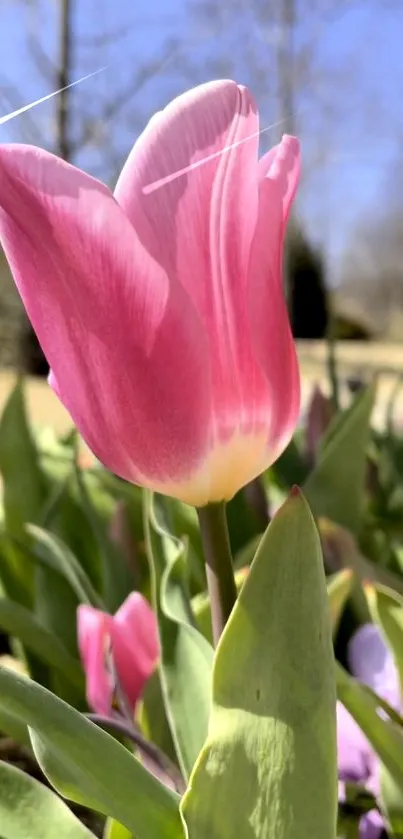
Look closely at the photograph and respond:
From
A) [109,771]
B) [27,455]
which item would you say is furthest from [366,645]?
[27,455]

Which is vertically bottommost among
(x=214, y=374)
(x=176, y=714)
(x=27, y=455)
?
(x=27, y=455)

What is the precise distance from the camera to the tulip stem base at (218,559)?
274mm

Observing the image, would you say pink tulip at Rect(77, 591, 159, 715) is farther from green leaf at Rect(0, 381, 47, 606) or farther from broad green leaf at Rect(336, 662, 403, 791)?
green leaf at Rect(0, 381, 47, 606)

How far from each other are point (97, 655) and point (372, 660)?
14 cm

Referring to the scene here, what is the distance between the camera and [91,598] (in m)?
0.52

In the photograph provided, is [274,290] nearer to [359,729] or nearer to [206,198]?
[206,198]

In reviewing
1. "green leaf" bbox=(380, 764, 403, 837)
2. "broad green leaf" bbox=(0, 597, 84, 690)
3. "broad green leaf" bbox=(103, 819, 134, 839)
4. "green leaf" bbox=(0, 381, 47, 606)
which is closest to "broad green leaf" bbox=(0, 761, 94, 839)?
"broad green leaf" bbox=(103, 819, 134, 839)

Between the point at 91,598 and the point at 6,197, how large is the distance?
0.34 m

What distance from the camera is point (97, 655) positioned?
424 millimetres

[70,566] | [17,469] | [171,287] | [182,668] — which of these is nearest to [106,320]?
[171,287]

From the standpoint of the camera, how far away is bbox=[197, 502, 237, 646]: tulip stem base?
0.27 meters

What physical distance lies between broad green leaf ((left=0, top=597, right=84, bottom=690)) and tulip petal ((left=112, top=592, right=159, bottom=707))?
133mm

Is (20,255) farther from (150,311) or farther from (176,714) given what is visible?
(176,714)

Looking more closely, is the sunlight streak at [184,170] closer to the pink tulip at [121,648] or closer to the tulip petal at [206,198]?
the tulip petal at [206,198]
